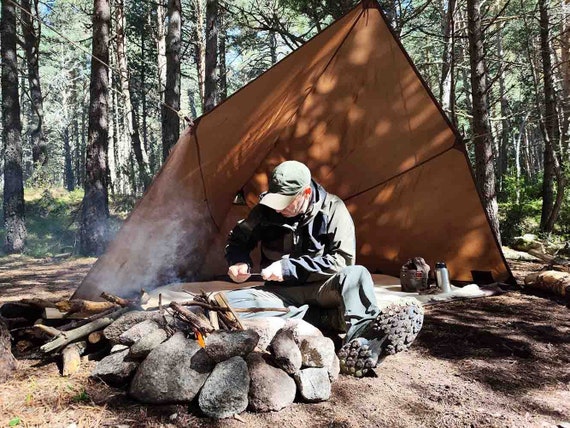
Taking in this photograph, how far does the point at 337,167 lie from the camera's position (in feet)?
14.3

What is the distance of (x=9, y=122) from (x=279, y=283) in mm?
8097

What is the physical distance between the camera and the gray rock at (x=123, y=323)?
7.36 feet

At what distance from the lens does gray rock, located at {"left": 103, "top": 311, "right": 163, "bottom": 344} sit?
2.24 m

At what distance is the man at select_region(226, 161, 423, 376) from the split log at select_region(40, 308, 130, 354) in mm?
665

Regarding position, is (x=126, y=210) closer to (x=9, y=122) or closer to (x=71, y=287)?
(x=9, y=122)

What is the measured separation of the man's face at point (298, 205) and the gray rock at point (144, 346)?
90 cm

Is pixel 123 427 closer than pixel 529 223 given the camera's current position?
Yes

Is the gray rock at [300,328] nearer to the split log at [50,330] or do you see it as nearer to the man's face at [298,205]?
the man's face at [298,205]

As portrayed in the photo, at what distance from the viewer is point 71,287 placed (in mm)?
4453

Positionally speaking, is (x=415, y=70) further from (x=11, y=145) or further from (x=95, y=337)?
(x=11, y=145)

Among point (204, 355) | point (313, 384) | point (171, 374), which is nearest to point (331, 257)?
point (313, 384)

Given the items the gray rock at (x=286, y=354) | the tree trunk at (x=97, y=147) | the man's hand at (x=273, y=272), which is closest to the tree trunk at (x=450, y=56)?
the man's hand at (x=273, y=272)

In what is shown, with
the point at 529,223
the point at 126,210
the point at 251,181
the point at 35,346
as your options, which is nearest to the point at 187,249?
the point at 251,181

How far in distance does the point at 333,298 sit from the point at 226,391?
2.77ft
